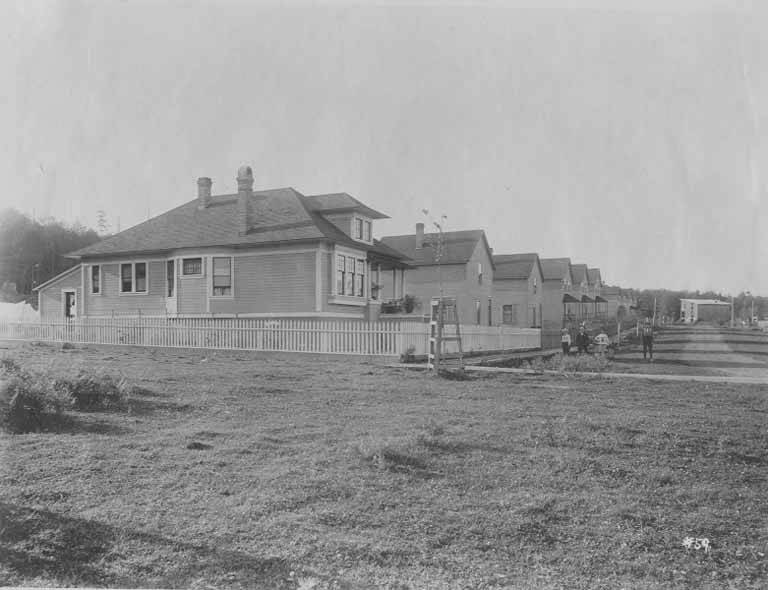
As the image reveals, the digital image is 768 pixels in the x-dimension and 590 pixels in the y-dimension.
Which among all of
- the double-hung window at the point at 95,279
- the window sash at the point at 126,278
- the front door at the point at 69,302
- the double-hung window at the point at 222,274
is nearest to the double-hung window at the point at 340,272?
the double-hung window at the point at 222,274

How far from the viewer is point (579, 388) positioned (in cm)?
1256

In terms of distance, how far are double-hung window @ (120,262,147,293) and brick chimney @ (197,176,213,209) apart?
371cm

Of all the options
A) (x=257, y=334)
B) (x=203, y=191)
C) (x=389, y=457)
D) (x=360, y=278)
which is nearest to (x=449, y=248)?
(x=360, y=278)

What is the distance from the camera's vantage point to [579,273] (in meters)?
68.8

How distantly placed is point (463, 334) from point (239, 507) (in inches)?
776

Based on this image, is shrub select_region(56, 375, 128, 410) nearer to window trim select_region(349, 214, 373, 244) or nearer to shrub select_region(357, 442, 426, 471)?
shrub select_region(357, 442, 426, 471)

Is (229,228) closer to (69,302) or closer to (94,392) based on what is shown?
(69,302)

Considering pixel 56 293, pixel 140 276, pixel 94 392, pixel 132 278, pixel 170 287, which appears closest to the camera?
pixel 94 392

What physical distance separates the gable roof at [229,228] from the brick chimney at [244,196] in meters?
0.25

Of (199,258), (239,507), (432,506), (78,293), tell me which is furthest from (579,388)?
(78,293)

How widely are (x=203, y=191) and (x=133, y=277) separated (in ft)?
16.0

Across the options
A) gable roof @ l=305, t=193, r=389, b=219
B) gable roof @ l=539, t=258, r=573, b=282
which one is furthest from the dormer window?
gable roof @ l=539, t=258, r=573, b=282

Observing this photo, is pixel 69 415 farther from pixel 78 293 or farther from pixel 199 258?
pixel 78 293

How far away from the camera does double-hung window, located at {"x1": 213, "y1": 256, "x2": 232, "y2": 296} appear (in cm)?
2600
